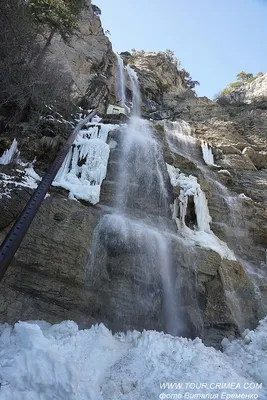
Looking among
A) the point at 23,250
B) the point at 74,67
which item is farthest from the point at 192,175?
the point at 74,67

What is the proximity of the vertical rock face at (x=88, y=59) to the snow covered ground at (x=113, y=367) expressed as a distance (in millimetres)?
14106

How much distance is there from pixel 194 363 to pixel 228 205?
7.83 meters

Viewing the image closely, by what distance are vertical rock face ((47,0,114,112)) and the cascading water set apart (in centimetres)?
879

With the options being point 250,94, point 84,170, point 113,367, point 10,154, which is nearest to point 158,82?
point 250,94

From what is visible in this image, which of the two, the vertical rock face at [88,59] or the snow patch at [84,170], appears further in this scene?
the vertical rock face at [88,59]

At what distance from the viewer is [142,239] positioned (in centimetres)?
713

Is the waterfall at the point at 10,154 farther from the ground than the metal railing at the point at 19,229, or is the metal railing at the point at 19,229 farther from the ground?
the waterfall at the point at 10,154

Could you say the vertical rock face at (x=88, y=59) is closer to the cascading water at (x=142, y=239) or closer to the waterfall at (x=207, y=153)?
the waterfall at (x=207, y=153)

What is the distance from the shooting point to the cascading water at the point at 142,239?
615 cm

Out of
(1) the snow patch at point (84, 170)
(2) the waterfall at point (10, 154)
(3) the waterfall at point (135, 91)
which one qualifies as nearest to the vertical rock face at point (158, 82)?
(3) the waterfall at point (135, 91)

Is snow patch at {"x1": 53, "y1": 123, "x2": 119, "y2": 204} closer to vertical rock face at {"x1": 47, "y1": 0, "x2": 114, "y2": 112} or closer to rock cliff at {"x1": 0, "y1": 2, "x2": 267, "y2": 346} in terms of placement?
rock cliff at {"x1": 0, "y1": 2, "x2": 267, "y2": 346}

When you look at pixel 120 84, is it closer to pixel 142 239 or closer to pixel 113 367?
pixel 142 239

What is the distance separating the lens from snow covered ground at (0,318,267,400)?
11.6 ft

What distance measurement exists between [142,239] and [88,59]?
1736cm
